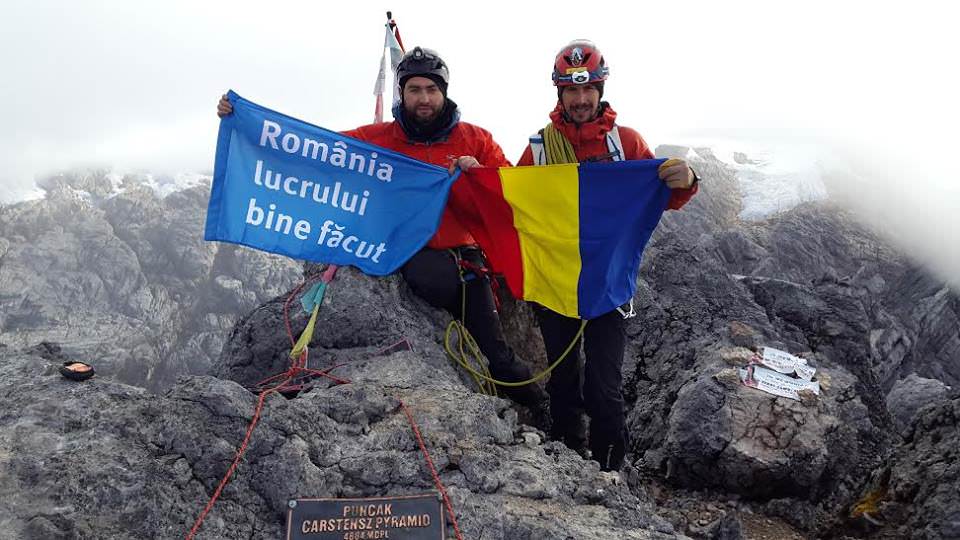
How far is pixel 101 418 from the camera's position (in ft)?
11.8

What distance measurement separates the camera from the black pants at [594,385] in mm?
5410

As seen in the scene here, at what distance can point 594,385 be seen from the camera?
17.7 ft

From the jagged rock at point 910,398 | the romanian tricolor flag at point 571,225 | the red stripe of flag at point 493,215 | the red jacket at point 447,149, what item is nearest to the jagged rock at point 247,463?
the romanian tricolor flag at point 571,225

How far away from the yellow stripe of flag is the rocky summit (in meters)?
1.11

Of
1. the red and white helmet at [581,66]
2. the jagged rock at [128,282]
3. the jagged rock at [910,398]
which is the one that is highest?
the red and white helmet at [581,66]

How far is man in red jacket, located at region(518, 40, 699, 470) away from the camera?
541 cm

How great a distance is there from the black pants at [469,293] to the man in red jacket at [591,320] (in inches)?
18.8

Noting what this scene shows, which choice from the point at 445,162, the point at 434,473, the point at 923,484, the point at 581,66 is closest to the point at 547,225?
the point at 445,162

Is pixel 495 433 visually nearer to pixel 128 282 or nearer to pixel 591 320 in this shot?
pixel 591 320

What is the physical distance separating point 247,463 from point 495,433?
5.36 ft

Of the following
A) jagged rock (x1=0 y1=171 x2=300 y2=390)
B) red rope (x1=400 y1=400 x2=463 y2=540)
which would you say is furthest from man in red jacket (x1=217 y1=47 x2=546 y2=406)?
jagged rock (x1=0 y1=171 x2=300 y2=390)

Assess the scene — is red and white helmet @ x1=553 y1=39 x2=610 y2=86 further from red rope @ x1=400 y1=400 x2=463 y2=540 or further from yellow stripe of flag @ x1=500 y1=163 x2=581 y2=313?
red rope @ x1=400 y1=400 x2=463 y2=540

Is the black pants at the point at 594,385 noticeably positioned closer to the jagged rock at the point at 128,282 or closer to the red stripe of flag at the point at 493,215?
the red stripe of flag at the point at 493,215

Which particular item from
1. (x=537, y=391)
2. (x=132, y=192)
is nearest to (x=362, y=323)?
(x=537, y=391)
